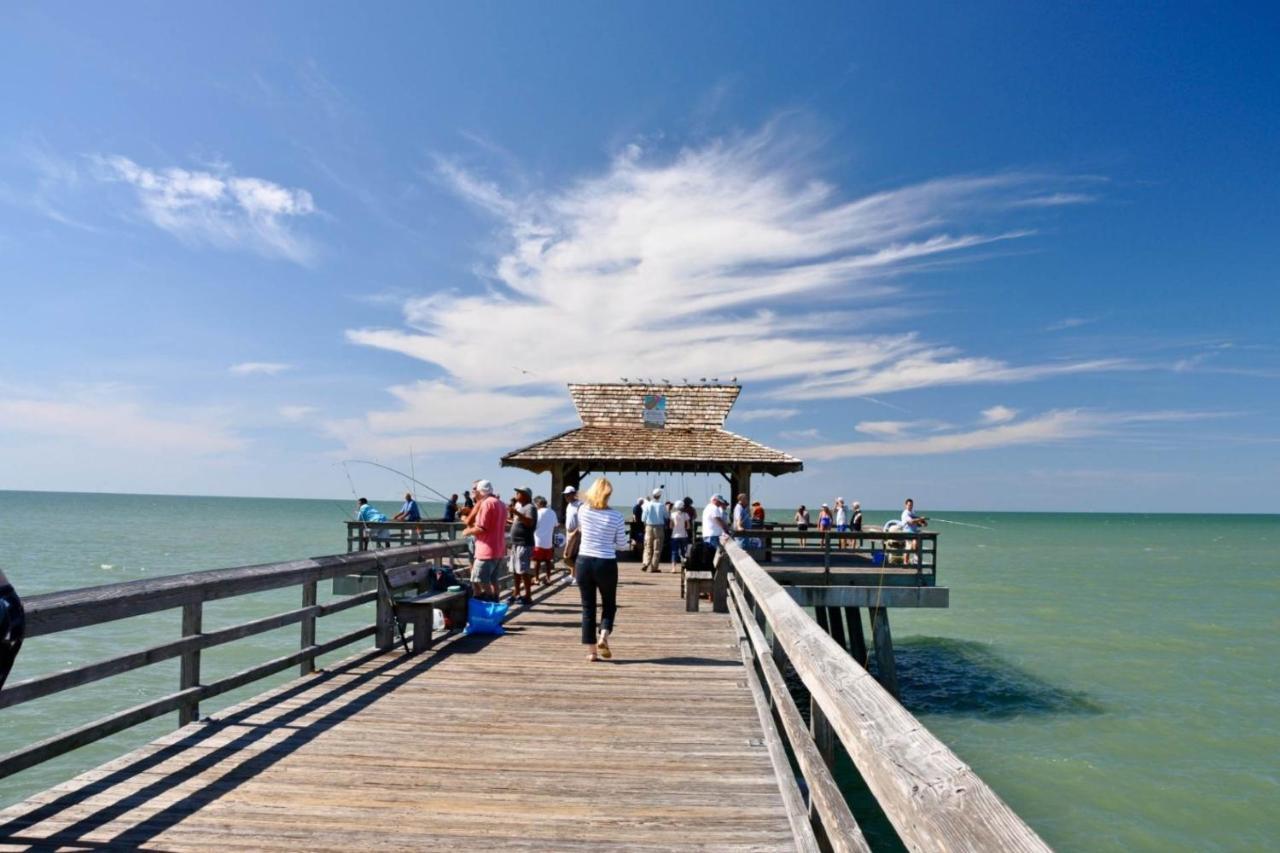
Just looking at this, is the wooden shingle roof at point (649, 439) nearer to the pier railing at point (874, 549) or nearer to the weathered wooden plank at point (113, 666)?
the pier railing at point (874, 549)

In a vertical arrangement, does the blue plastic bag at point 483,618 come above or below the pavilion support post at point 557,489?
below

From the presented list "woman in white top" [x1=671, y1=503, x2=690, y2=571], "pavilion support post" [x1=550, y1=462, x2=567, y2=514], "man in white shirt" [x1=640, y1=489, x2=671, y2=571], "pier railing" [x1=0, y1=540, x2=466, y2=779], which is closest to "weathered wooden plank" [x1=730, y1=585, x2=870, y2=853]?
"pier railing" [x1=0, y1=540, x2=466, y2=779]

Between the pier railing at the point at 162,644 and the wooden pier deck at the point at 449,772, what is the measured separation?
7.8 inches

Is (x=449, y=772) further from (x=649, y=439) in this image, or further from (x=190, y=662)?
(x=649, y=439)

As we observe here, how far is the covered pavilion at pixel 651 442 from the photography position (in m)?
19.9

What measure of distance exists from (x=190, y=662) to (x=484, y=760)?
2.09 meters

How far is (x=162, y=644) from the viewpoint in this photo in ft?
18.1

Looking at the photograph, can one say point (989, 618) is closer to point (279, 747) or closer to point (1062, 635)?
point (1062, 635)

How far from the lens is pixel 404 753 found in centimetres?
481

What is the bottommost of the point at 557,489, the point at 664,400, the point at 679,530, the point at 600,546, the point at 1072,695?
the point at 1072,695

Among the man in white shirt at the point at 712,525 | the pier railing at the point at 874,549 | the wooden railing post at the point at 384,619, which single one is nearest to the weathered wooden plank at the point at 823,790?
the wooden railing post at the point at 384,619

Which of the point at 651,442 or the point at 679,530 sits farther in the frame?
the point at 651,442

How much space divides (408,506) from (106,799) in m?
17.0

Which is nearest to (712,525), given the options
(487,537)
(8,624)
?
(487,537)
